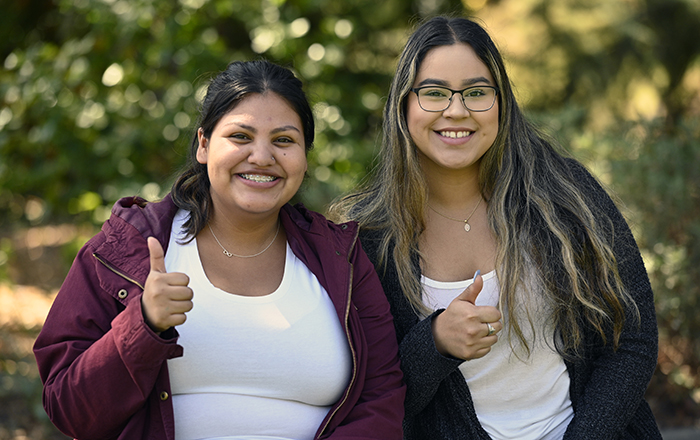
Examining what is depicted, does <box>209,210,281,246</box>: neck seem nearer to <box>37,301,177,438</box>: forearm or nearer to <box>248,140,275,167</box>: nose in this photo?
<box>248,140,275,167</box>: nose

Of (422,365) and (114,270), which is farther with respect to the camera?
(422,365)

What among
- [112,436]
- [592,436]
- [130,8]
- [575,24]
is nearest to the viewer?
[112,436]

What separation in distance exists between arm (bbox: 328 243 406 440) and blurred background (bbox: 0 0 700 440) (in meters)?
0.56

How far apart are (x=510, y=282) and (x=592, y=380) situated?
46 cm

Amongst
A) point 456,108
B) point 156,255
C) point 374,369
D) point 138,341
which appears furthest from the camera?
point 456,108

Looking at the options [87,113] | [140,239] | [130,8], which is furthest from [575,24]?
[140,239]

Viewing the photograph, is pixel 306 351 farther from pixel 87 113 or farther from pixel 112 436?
pixel 87 113

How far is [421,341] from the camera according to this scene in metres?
2.09

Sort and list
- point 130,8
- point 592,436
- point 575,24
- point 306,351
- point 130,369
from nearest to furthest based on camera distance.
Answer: point 130,369
point 306,351
point 592,436
point 130,8
point 575,24

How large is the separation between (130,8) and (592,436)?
372 cm

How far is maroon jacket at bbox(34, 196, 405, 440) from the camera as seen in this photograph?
5.46 feet

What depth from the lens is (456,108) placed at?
218 centimetres

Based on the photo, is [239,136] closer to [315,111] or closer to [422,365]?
[422,365]


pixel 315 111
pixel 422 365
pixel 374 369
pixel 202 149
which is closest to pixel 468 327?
pixel 422 365
